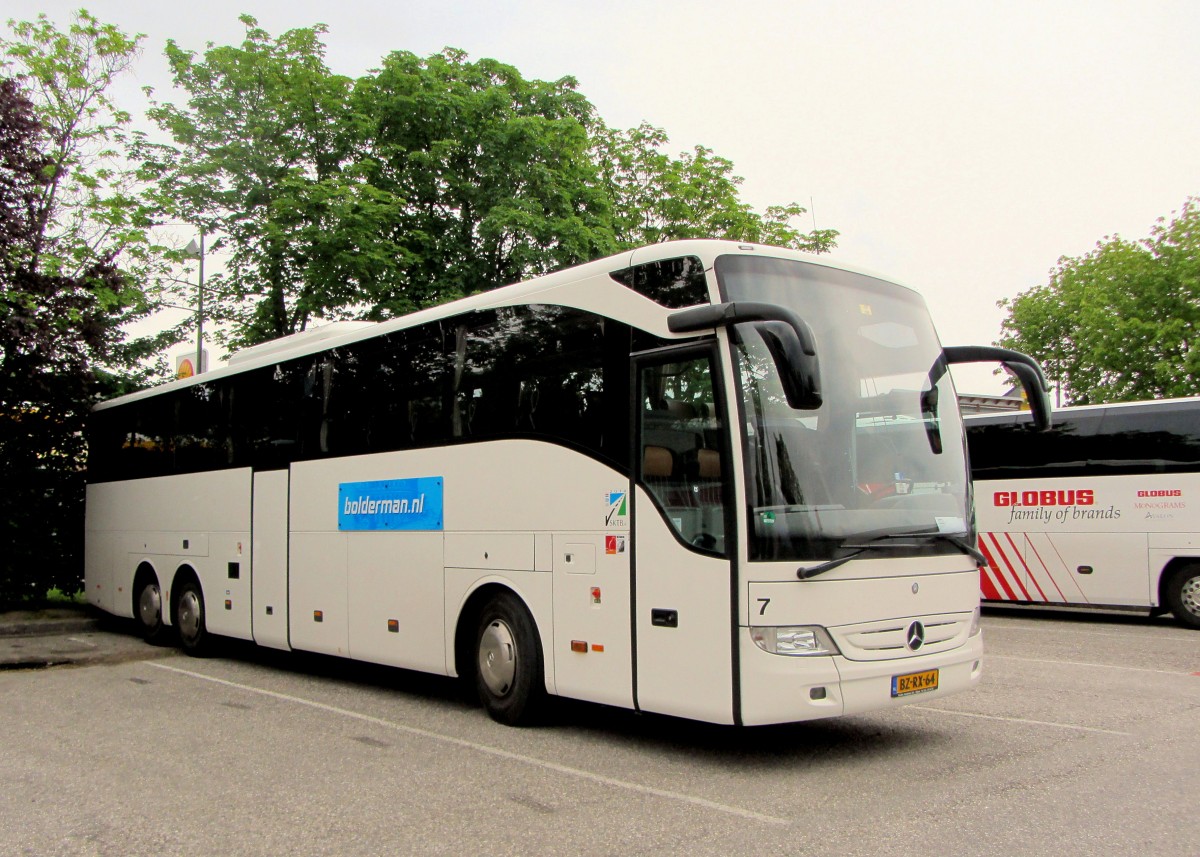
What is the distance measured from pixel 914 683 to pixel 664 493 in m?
2.04

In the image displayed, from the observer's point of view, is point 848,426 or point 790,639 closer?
point 790,639

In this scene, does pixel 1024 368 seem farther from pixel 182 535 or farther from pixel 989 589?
pixel 989 589

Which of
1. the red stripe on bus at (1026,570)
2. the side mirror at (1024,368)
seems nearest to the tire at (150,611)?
the side mirror at (1024,368)

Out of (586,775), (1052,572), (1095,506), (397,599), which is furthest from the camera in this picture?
(1052,572)

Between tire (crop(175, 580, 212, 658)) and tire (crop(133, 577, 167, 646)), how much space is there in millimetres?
603

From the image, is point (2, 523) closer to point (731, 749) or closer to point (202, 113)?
point (202, 113)

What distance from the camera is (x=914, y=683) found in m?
6.99

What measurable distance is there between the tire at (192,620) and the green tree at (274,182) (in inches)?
347

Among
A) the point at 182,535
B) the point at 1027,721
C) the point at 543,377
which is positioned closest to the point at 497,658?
the point at 543,377

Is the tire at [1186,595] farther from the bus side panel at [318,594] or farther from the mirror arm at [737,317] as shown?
the bus side panel at [318,594]

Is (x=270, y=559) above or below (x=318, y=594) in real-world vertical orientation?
above

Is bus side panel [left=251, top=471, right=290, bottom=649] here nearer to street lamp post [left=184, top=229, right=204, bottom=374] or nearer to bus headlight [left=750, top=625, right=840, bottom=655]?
bus headlight [left=750, top=625, right=840, bottom=655]

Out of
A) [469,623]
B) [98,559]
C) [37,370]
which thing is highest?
[37,370]

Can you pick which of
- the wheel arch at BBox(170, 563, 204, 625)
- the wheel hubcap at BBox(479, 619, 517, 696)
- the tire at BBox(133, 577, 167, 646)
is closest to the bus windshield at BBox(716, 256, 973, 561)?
the wheel hubcap at BBox(479, 619, 517, 696)
